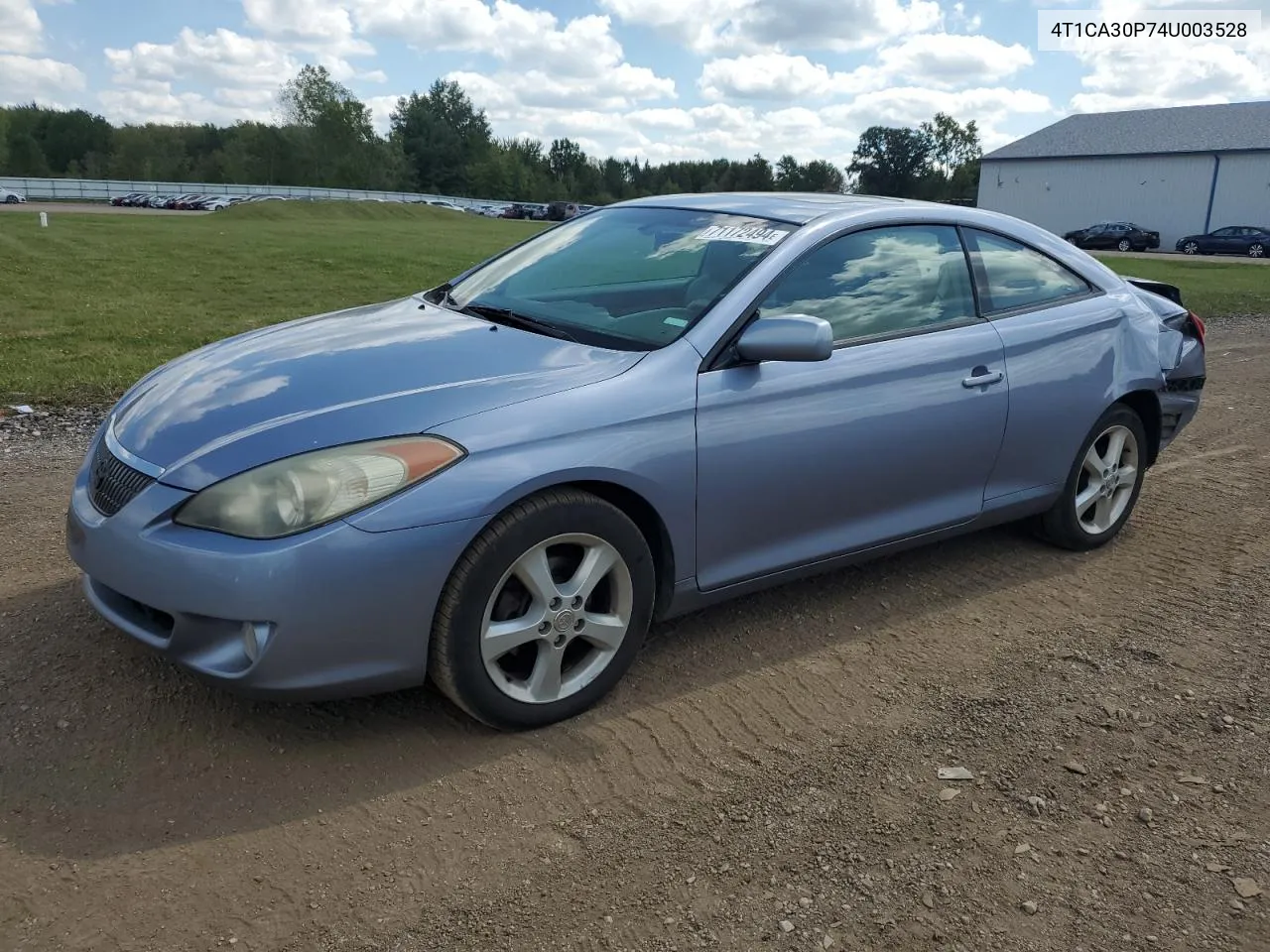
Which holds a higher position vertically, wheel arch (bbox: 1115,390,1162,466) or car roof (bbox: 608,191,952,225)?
car roof (bbox: 608,191,952,225)

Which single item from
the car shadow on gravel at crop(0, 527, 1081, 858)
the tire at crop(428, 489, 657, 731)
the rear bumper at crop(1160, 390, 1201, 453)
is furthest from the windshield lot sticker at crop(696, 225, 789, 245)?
the rear bumper at crop(1160, 390, 1201, 453)

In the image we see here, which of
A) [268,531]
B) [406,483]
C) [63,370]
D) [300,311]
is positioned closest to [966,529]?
[406,483]

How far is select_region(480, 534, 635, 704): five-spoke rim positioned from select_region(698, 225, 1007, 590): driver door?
14.8 inches

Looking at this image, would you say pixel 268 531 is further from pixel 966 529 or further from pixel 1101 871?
pixel 966 529

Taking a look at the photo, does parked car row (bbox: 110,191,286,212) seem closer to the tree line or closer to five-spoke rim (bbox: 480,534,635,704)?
the tree line

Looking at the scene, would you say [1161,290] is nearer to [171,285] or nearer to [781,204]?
[781,204]

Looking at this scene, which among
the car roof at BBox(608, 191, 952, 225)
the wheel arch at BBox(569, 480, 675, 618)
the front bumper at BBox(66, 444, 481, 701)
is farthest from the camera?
the car roof at BBox(608, 191, 952, 225)

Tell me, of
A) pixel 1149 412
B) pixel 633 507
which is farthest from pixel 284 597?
pixel 1149 412

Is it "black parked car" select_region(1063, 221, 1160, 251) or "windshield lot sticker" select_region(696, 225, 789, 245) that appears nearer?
"windshield lot sticker" select_region(696, 225, 789, 245)

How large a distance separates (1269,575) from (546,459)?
11.4ft

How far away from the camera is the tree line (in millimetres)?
90625

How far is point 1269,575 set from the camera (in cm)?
453

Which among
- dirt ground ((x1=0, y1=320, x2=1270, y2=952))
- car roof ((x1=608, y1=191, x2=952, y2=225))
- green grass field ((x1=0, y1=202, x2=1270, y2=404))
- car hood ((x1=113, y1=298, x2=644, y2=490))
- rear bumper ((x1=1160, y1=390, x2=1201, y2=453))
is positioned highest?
car roof ((x1=608, y1=191, x2=952, y2=225))

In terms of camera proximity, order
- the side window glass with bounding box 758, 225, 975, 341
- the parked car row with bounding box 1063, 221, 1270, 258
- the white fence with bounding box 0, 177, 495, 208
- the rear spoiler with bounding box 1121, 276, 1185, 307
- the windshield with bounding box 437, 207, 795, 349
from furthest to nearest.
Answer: the white fence with bounding box 0, 177, 495, 208, the parked car row with bounding box 1063, 221, 1270, 258, the rear spoiler with bounding box 1121, 276, 1185, 307, the side window glass with bounding box 758, 225, 975, 341, the windshield with bounding box 437, 207, 795, 349
